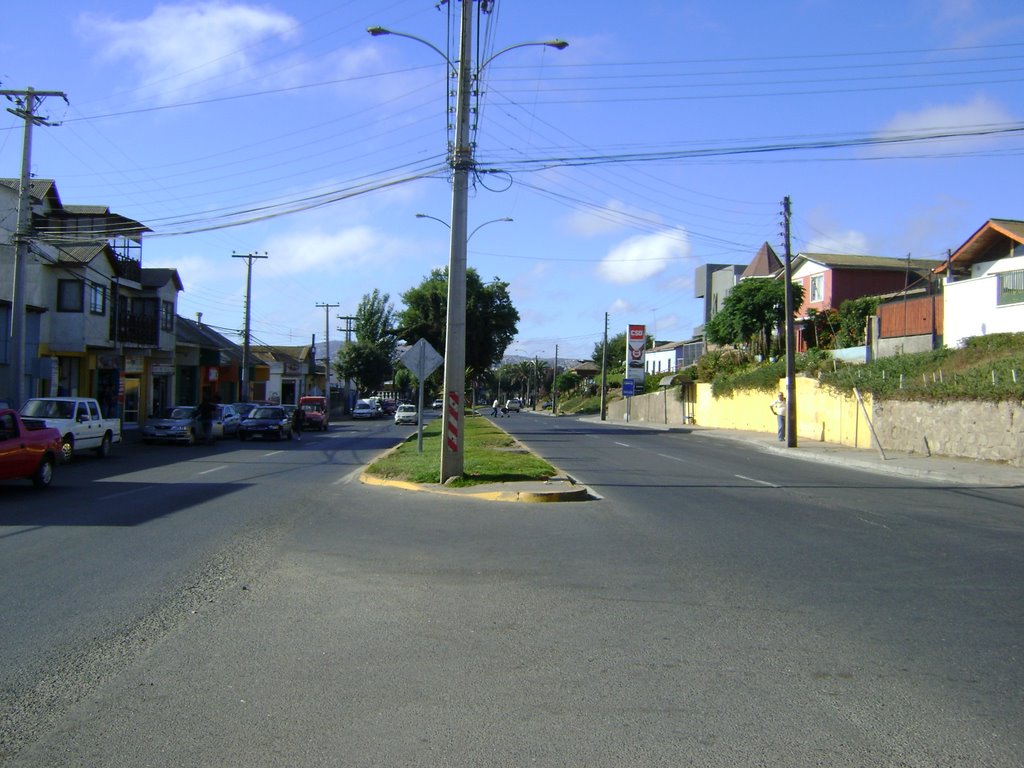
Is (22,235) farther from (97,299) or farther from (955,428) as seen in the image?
(955,428)

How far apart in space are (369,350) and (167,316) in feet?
158

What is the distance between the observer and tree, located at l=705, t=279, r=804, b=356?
163ft

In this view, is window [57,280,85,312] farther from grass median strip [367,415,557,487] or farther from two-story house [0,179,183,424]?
grass median strip [367,415,557,487]

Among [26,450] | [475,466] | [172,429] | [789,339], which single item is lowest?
[475,466]

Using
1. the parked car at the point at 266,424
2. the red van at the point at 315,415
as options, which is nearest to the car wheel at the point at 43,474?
the parked car at the point at 266,424

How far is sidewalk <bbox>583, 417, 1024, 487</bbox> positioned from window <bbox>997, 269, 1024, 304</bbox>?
7518mm

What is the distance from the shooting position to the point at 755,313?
5056 cm

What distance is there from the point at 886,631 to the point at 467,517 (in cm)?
733

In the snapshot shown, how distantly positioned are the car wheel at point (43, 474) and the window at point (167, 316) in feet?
97.9

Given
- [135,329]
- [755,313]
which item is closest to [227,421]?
[135,329]

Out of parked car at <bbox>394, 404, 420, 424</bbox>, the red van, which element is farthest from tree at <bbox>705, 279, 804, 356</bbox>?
the red van

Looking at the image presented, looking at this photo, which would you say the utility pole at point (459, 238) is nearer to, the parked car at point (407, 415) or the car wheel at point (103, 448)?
the car wheel at point (103, 448)

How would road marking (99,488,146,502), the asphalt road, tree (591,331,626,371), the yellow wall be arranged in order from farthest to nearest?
tree (591,331,626,371)
the yellow wall
road marking (99,488,146,502)
the asphalt road

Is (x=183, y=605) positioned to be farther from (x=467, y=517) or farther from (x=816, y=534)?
(x=816, y=534)
